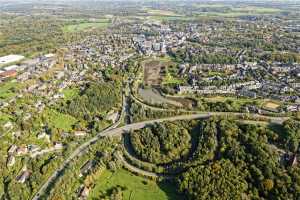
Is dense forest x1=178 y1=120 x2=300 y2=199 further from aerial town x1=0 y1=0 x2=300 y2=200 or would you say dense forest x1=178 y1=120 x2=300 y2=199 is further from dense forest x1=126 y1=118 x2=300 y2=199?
aerial town x1=0 y1=0 x2=300 y2=200

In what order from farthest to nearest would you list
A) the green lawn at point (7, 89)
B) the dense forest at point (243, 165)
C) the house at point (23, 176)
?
the green lawn at point (7, 89) → the house at point (23, 176) → the dense forest at point (243, 165)

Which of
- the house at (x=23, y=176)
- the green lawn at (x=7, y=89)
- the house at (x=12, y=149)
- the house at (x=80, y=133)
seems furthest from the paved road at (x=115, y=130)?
the green lawn at (x=7, y=89)

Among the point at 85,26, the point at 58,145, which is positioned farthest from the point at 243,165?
the point at 85,26

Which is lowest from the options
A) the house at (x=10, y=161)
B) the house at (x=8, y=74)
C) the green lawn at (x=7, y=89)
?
the house at (x=10, y=161)

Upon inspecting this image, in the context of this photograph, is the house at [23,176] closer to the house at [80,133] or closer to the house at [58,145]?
the house at [58,145]

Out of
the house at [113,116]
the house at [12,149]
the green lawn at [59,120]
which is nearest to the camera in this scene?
the house at [12,149]

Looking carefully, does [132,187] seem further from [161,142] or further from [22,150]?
[22,150]
